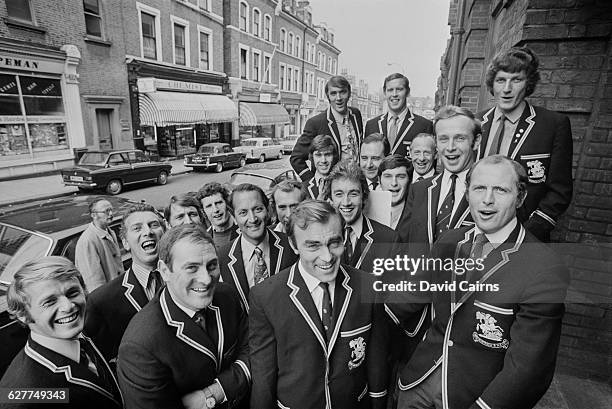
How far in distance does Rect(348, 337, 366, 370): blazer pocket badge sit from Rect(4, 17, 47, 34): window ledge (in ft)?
52.6

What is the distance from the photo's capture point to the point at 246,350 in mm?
1999

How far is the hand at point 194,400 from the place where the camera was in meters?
Answer: 1.75

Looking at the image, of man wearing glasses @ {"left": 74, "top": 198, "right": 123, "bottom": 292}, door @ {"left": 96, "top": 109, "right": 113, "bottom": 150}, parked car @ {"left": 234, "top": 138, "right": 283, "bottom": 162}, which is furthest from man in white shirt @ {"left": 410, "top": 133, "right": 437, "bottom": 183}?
parked car @ {"left": 234, "top": 138, "right": 283, "bottom": 162}

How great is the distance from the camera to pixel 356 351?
5.95 ft

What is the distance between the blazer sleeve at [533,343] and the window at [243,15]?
88.3ft

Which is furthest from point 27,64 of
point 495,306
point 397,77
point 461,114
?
point 495,306

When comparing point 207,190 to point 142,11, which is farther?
point 142,11

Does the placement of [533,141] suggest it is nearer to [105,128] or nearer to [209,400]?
[209,400]

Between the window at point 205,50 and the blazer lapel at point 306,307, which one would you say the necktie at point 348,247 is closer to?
the blazer lapel at point 306,307

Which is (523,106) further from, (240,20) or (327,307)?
(240,20)

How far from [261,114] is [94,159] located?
54.4 ft

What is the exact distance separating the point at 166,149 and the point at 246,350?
1960 centimetres

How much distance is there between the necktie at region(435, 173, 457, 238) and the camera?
2.24 m

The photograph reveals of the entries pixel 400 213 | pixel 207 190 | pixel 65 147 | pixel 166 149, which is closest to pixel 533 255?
pixel 400 213
